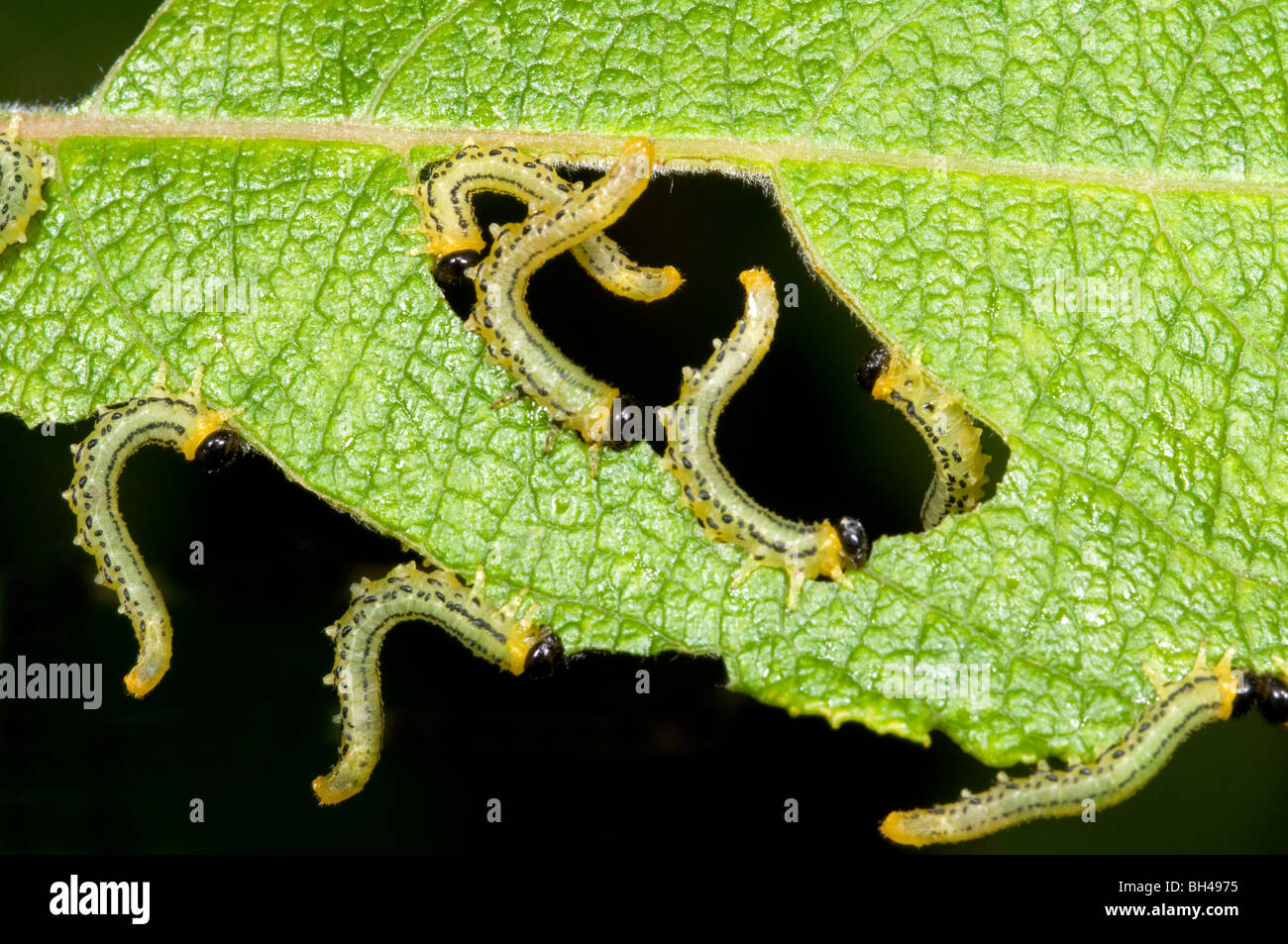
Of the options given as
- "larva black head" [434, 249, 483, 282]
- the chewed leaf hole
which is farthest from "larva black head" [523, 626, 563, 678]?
"larva black head" [434, 249, 483, 282]

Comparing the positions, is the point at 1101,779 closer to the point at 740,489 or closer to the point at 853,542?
the point at 853,542

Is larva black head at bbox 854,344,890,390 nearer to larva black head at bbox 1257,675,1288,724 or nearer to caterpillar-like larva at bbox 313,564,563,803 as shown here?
caterpillar-like larva at bbox 313,564,563,803

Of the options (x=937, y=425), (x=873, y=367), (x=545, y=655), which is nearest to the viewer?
(x=545, y=655)

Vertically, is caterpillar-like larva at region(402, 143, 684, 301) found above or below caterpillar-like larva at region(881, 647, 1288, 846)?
above

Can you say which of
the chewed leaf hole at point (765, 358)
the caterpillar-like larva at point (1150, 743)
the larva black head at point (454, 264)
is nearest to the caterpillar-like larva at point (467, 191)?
the larva black head at point (454, 264)

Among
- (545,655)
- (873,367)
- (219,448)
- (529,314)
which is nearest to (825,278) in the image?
(873,367)

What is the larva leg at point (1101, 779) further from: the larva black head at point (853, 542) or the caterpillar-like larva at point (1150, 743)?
the larva black head at point (853, 542)

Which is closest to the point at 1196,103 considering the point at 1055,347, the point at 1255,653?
the point at 1055,347
